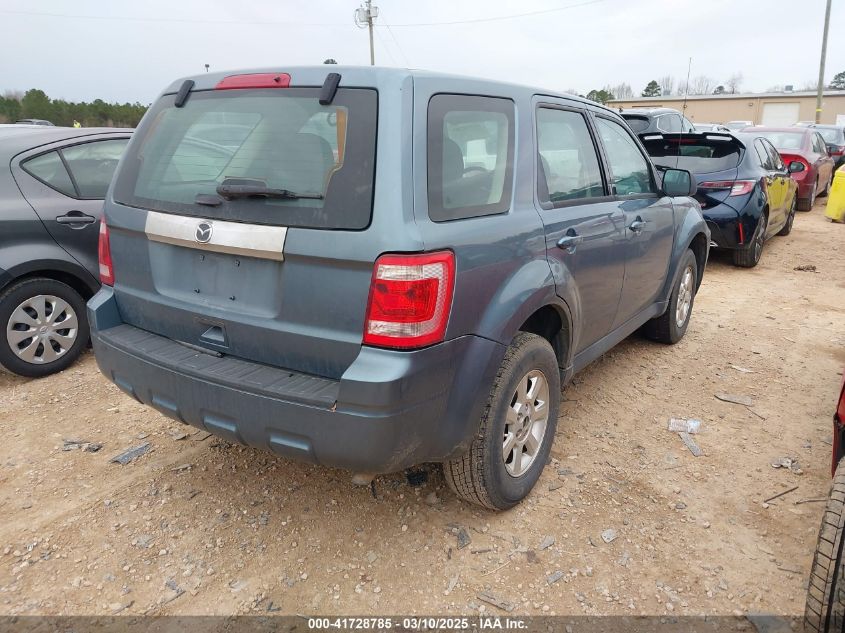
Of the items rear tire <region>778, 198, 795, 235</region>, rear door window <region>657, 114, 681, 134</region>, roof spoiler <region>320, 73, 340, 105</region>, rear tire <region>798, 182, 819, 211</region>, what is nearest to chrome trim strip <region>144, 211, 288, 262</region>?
roof spoiler <region>320, 73, 340, 105</region>

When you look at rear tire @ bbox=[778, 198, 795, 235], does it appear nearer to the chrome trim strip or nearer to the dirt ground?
the dirt ground

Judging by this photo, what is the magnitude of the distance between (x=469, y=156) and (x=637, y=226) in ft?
5.41

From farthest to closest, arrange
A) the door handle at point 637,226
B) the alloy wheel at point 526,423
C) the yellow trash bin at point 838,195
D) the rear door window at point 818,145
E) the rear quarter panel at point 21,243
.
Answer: the rear door window at point 818,145 → the yellow trash bin at point 838,195 → the rear quarter panel at point 21,243 → the door handle at point 637,226 → the alloy wheel at point 526,423

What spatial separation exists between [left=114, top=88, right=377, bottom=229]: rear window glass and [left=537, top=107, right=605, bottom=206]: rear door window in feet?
3.33

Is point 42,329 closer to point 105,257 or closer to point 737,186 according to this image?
point 105,257

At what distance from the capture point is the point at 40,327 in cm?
418

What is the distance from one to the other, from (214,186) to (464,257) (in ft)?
3.34

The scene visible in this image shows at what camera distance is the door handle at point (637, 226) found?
361 cm

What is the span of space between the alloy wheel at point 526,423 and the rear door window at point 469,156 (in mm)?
813

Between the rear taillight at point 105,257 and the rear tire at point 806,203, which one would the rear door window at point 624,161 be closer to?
the rear taillight at point 105,257

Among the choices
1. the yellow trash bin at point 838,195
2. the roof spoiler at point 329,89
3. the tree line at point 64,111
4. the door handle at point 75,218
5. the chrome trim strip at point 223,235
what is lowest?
the yellow trash bin at point 838,195

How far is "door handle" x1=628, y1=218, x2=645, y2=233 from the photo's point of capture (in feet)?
11.8

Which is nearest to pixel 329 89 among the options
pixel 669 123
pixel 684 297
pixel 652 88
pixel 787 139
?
pixel 684 297

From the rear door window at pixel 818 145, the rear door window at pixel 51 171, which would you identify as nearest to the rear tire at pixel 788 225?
the rear door window at pixel 818 145
